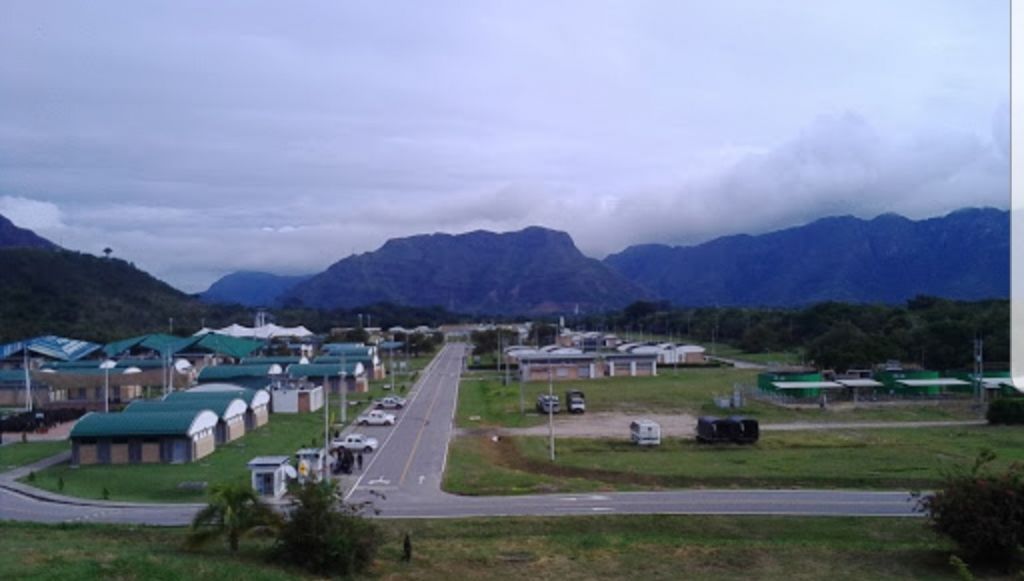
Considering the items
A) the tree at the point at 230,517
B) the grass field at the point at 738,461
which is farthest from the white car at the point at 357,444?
the tree at the point at 230,517

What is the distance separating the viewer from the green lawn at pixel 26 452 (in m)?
33.8

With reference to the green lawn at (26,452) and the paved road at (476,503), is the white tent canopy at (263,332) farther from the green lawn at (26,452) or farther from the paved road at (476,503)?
the paved road at (476,503)

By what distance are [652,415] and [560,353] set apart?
28.2m

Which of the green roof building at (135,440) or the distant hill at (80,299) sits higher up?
the distant hill at (80,299)

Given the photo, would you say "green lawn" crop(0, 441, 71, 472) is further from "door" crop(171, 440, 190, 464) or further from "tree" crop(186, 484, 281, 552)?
"tree" crop(186, 484, 281, 552)

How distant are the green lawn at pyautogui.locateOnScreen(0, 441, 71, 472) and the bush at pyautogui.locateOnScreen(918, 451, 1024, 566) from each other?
3120 cm

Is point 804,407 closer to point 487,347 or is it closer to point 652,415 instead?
point 652,415

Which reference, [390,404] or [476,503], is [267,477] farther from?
[390,404]

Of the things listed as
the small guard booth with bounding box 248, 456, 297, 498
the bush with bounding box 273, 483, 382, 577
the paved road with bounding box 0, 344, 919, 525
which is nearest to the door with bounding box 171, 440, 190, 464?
the paved road with bounding box 0, 344, 919, 525

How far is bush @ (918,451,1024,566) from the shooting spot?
56.5 ft

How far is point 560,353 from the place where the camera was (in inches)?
2948

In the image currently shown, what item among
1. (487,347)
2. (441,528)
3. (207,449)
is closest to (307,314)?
(487,347)

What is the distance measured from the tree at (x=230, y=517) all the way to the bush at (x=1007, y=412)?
38249mm

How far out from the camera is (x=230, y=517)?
15.6 metres
